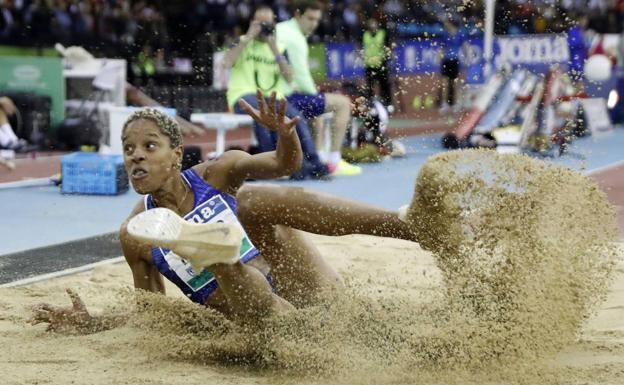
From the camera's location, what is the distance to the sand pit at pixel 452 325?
13.6 ft

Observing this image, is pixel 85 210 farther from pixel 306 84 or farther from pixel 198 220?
pixel 198 220

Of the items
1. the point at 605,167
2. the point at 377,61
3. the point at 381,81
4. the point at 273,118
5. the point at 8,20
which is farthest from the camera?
the point at 381,81

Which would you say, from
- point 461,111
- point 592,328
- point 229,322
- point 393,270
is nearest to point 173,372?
point 229,322

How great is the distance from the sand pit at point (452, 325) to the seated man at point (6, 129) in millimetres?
8015

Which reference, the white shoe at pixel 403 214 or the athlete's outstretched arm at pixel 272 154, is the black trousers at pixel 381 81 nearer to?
the white shoe at pixel 403 214

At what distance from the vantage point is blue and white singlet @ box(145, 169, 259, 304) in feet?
14.2

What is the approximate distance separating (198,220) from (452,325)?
1.13 meters

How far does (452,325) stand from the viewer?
169 inches

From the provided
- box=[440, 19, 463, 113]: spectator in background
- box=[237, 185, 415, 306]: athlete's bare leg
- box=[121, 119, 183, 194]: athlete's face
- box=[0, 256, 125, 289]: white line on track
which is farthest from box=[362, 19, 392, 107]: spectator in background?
box=[121, 119, 183, 194]: athlete's face

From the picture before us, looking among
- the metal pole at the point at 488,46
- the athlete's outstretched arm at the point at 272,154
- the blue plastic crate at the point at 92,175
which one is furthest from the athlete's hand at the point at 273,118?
the metal pole at the point at 488,46

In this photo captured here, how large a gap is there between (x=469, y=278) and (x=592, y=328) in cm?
93

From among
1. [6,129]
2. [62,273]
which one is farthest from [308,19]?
[62,273]

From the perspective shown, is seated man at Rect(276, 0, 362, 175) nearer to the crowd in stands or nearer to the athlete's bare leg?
the crowd in stands

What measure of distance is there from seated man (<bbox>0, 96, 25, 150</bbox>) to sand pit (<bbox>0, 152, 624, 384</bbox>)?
802 centimetres
